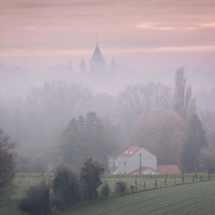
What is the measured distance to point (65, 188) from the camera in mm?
24328

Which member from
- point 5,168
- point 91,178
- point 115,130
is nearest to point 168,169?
point 115,130

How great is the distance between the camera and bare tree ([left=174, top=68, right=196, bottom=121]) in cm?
6047

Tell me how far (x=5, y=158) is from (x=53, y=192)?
4603 mm

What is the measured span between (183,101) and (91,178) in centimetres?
3946

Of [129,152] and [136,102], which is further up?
[136,102]

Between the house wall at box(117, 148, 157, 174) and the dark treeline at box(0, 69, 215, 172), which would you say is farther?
the dark treeline at box(0, 69, 215, 172)

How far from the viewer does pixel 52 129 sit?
77.2m

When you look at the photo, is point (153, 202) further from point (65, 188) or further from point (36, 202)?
point (36, 202)

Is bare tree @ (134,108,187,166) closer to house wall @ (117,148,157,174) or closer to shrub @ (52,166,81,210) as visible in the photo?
house wall @ (117,148,157,174)

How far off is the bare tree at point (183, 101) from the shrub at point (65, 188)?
1488 inches

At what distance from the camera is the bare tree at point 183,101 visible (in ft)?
198

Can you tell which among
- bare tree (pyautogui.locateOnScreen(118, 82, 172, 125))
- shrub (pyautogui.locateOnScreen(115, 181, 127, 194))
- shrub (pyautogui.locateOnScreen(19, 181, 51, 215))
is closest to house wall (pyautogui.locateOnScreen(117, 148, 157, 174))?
shrub (pyautogui.locateOnScreen(115, 181, 127, 194))

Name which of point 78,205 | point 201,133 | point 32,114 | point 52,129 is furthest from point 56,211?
point 32,114

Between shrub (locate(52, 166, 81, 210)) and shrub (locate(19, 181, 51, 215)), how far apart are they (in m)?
1.26
